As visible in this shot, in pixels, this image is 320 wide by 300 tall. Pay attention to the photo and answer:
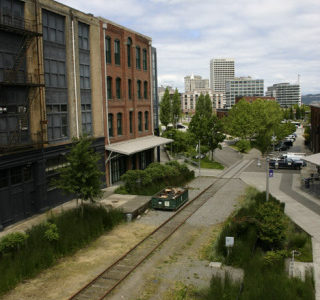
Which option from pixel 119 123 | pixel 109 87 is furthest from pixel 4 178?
pixel 119 123

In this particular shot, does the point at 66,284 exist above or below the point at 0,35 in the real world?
below

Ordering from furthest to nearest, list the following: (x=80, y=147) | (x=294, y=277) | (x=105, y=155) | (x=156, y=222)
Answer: (x=105, y=155) < (x=156, y=222) < (x=80, y=147) < (x=294, y=277)

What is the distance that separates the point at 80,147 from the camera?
75.7 feet

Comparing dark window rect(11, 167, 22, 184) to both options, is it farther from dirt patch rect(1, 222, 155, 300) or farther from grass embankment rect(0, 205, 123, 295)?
dirt patch rect(1, 222, 155, 300)

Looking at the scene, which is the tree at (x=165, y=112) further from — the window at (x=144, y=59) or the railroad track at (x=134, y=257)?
the railroad track at (x=134, y=257)

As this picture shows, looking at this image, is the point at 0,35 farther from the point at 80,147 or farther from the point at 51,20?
the point at 80,147

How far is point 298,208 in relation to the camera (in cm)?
2888

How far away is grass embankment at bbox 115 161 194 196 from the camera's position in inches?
1283

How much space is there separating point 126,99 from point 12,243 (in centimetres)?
2438

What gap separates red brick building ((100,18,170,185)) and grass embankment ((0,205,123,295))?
1165cm

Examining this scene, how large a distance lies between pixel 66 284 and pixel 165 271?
4502mm

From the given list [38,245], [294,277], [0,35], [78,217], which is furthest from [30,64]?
[294,277]

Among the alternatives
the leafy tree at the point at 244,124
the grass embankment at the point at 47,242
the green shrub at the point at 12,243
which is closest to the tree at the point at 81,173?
the grass embankment at the point at 47,242

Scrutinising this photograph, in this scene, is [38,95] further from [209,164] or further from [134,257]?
[209,164]
